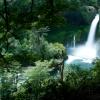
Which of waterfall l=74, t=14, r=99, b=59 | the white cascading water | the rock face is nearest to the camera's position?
the white cascading water

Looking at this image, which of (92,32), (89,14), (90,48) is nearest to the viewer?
(90,48)

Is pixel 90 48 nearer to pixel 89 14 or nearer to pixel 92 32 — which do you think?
pixel 92 32

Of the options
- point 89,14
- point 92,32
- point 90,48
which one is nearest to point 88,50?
point 90,48

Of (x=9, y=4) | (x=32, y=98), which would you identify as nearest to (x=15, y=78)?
(x=32, y=98)

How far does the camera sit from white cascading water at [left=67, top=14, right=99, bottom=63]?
2147 cm

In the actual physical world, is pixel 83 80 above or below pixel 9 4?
below

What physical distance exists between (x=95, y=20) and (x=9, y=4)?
23.5 meters

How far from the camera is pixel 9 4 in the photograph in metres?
4.94

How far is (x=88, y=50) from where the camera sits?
24.1m

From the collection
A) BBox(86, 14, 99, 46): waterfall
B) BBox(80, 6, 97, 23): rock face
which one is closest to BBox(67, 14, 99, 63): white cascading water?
BBox(86, 14, 99, 46): waterfall

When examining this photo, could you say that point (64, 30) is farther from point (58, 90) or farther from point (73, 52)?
point (58, 90)

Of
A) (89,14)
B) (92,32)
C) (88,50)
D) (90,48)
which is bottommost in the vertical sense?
(88,50)

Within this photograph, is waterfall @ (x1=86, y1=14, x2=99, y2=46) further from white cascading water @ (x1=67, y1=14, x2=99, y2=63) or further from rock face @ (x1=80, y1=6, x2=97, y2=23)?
rock face @ (x1=80, y1=6, x2=97, y2=23)

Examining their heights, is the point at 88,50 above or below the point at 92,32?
below
